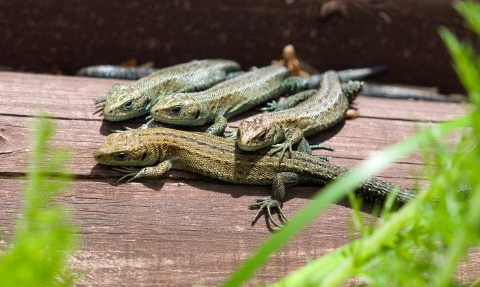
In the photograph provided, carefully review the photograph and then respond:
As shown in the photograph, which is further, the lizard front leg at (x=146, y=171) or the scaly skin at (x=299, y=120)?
the scaly skin at (x=299, y=120)

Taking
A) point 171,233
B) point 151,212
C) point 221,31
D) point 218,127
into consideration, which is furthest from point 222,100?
point 171,233

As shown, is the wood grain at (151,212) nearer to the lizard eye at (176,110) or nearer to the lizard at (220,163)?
the lizard at (220,163)

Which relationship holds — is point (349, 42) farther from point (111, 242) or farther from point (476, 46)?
point (111, 242)

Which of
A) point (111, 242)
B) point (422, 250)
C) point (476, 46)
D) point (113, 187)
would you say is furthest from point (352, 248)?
point (476, 46)

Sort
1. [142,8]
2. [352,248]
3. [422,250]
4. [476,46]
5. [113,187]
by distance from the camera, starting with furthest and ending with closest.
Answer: [476,46] → [142,8] → [113,187] → [422,250] → [352,248]

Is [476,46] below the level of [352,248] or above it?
above

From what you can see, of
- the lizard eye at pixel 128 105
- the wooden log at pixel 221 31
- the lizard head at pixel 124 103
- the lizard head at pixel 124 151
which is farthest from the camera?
the wooden log at pixel 221 31

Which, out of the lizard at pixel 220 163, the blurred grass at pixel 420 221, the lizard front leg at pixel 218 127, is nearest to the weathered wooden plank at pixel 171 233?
the lizard at pixel 220 163
